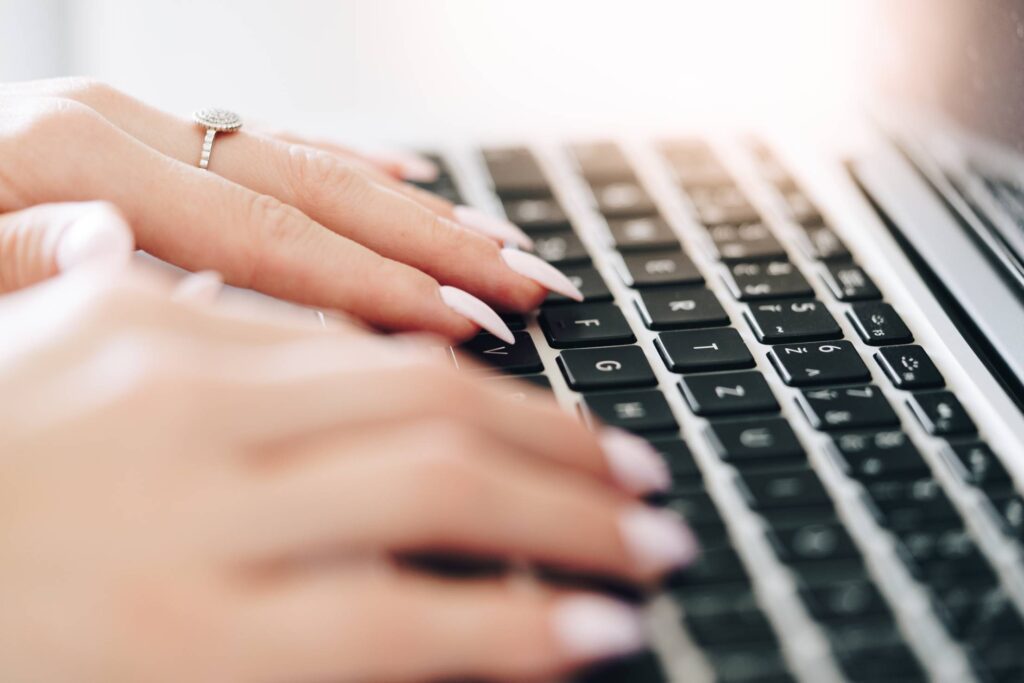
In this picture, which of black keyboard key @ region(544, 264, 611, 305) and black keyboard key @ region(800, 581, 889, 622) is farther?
black keyboard key @ region(544, 264, 611, 305)

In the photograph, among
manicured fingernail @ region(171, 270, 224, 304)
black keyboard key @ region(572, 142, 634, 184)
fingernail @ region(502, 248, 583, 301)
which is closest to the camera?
manicured fingernail @ region(171, 270, 224, 304)

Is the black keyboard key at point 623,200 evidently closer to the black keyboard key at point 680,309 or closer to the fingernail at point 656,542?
the black keyboard key at point 680,309

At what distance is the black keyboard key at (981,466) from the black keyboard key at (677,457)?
0.11 metres

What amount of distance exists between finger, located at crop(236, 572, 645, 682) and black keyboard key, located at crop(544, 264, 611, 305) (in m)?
0.22

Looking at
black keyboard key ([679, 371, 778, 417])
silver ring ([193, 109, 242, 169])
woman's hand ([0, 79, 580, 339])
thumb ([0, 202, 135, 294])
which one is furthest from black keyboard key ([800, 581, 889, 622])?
silver ring ([193, 109, 242, 169])

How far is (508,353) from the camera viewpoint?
0.51 meters

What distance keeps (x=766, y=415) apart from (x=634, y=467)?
0.08 m

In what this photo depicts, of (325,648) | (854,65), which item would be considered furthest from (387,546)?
(854,65)

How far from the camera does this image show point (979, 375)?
0.49 m

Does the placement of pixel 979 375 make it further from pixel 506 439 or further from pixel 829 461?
pixel 506 439

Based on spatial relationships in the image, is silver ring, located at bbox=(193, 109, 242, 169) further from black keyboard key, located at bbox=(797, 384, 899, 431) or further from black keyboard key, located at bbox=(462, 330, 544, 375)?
black keyboard key, located at bbox=(797, 384, 899, 431)

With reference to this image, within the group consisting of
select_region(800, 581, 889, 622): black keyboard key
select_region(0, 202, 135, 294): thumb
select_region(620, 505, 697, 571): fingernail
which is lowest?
select_region(800, 581, 889, 622): black keyboard key

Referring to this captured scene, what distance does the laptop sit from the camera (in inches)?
14.6

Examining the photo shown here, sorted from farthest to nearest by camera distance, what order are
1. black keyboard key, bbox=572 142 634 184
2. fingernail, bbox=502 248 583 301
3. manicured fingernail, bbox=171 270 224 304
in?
black keyboard key, bbox=572 142 634 184 → fingernail, bbox=502 248 583 301 → manicured fingernail, bbox=171 270 224 304
